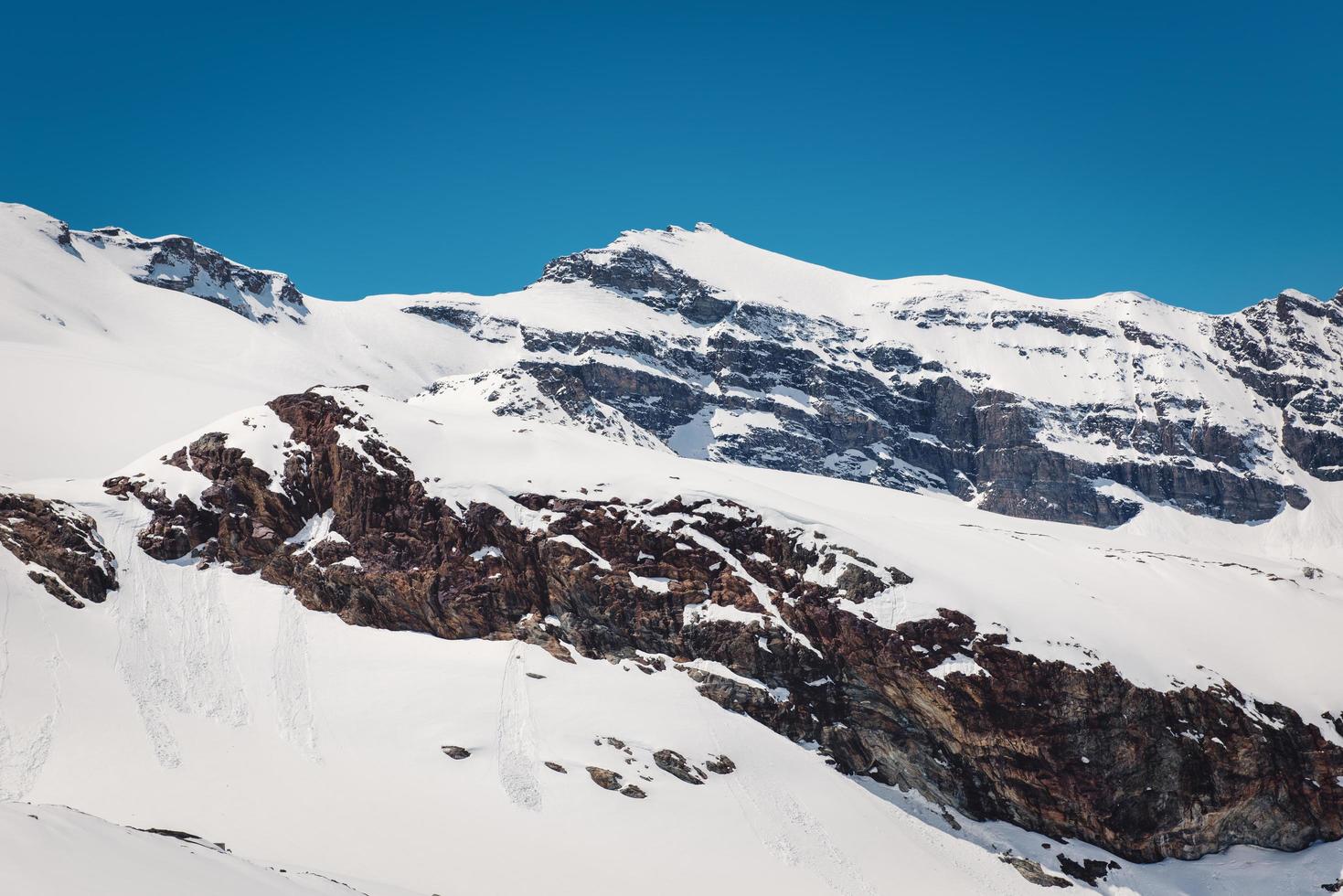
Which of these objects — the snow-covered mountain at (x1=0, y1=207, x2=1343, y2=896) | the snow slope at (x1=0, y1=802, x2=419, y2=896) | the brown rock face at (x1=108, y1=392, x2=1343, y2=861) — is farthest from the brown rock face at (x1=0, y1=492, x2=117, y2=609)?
the snow slope at (x1=0, y1=802, x2=419, y2=896)

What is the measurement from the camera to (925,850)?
42.6 metres

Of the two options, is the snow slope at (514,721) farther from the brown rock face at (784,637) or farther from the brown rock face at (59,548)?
the brown rock face at (784,637)

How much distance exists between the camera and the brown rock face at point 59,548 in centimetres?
4662

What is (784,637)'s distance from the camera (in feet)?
163

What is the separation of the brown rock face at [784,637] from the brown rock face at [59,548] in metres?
3.16

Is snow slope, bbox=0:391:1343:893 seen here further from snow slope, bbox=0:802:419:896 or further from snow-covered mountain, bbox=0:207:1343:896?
snow slope, bbox=0:802:419:896

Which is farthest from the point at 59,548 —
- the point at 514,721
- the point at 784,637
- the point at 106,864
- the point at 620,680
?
the point at 784,637

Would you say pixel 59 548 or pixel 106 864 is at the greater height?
pixel 59 548

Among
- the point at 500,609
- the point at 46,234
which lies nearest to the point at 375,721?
the point at 500,609

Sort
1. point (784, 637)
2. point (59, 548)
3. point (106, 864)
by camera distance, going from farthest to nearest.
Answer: point (784, 637) < point (59, 548) < point (106, 864)

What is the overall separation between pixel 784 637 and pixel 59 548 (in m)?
39.6

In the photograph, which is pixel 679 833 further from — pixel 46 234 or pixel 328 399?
pixel 46 234

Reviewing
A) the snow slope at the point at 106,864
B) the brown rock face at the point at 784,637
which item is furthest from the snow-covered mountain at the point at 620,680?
the snow slope at the point at 106,864

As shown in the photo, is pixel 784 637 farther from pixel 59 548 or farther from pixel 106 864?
pixel 59 548
